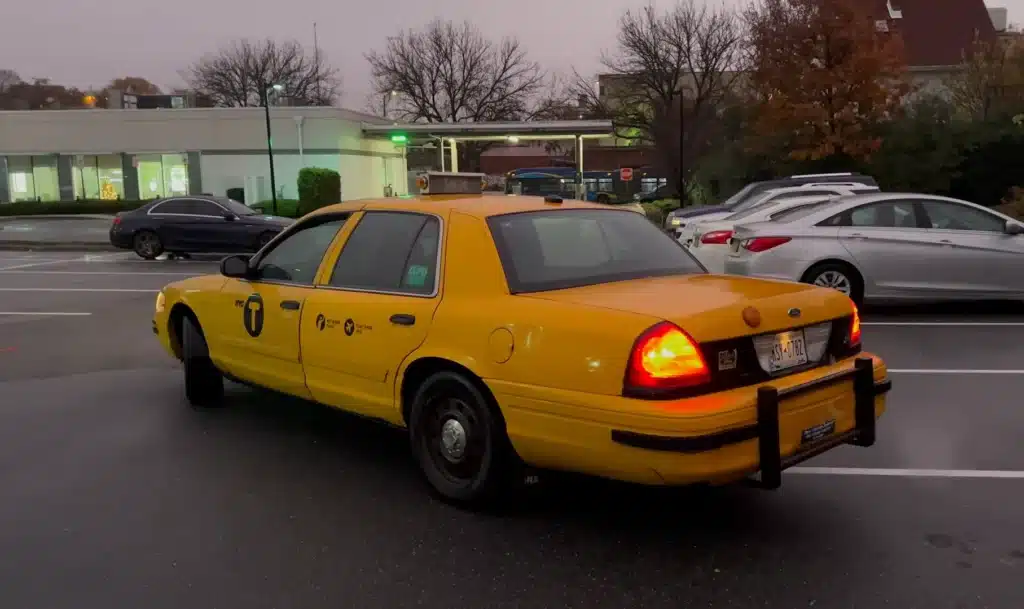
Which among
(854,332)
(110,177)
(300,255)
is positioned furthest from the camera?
(110,177)

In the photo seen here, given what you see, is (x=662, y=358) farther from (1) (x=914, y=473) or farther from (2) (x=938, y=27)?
(2) (x=938, y=27)

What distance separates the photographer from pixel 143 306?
1268cm

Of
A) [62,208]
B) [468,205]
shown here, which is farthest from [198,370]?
[62,208]

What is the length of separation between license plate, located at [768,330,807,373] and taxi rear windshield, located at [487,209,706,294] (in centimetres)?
95

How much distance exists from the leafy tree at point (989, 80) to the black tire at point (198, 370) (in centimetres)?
2810

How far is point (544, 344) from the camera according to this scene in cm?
416

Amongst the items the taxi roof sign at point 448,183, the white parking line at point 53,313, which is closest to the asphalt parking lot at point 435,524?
the taxi roof sign at point 448,183

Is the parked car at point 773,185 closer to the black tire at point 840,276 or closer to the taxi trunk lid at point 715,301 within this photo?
the black tire at point 840,276

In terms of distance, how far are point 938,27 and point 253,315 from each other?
58.4 metres

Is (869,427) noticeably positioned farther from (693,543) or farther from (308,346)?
(308,346)

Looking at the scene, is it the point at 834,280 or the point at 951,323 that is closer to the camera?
the point at 951,323

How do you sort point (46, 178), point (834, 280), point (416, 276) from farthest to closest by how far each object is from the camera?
1. point (46, 178)
2. point (834, 280)
3. point (416, 276)

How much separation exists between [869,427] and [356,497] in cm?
260

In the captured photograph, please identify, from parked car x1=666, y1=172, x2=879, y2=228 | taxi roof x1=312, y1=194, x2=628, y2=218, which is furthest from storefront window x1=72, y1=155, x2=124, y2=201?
taxi roof x1=312, y1=194, x2=628, y2=218
